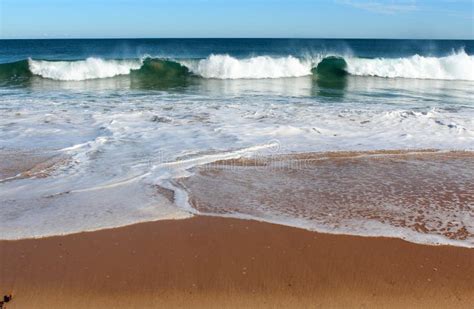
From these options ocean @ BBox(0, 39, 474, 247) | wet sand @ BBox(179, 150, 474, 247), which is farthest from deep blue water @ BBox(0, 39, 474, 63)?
wet sand @ BBox(179, 150, 474, 247)

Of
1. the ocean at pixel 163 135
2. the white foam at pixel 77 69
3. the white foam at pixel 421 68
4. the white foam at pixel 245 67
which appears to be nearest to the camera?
the ocean at pixel 163 135

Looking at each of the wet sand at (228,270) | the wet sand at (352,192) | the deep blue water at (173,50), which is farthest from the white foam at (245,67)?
the wet sand at (228,270)

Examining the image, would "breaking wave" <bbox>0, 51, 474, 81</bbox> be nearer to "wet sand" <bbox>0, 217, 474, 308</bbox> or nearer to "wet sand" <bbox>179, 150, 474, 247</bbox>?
"wet sand" <bbox>179, 150, 474, 247</bbox>

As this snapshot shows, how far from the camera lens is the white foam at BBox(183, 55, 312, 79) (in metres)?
25.6

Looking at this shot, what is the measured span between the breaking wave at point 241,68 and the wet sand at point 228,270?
20.0m

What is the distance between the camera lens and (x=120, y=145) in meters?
8.51

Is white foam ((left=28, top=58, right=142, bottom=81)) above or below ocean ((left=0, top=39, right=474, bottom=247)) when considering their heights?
above

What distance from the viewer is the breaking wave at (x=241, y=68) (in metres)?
25.0

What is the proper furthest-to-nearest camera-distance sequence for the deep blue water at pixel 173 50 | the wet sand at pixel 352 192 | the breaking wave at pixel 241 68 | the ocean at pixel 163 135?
the deep blue water at pixel 173 50, the breaking wave at pixel 241 68, the ocean at pixel 163 135, the wet sand at pixel 352 192

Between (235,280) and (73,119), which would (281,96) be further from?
(235,280)

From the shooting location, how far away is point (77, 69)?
24.9 metres

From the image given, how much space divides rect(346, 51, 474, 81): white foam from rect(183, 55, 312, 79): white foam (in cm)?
341

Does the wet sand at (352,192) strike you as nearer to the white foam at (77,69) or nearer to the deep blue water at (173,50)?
the white foam at (77,69)

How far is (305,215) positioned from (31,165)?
3.98m
